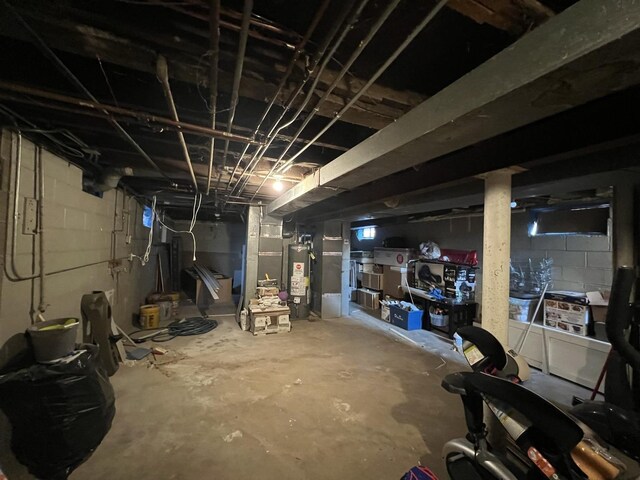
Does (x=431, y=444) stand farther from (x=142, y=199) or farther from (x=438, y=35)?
(x=142, y=199)

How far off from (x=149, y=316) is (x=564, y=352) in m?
5.61

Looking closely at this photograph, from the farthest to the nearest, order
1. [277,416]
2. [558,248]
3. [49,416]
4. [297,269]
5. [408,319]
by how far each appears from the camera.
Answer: [297,269] → [408,319] → [558,248] → [277,416] → [49,416]

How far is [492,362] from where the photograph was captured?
4.74 ft

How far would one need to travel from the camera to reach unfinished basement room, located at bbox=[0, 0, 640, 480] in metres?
1.00

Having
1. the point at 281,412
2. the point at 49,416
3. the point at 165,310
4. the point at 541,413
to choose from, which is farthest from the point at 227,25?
the point at 165,310

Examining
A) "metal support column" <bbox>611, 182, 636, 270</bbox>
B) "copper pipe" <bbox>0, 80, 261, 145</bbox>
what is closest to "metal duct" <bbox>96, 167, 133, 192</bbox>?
"copper pipe" <bbox>0, 80, 261, 145</bbox>

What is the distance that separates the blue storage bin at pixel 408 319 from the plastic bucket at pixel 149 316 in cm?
412

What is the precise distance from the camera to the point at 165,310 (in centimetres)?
483

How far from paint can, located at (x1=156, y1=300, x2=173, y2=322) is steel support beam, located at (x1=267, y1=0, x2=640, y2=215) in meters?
4.89

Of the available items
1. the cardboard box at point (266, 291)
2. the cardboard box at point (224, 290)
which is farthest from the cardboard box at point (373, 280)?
the cardboard box at point (224, 290)

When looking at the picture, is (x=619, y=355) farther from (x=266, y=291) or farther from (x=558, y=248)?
(x=266, y=291)

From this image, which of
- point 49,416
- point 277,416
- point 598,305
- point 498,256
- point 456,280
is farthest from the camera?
→ point 456,280

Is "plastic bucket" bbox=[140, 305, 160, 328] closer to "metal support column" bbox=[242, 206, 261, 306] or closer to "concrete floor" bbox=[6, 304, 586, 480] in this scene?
"concrete floor" bbox=[6, 304, 586, 480]

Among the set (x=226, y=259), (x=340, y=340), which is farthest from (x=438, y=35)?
(x=226, y=259)
